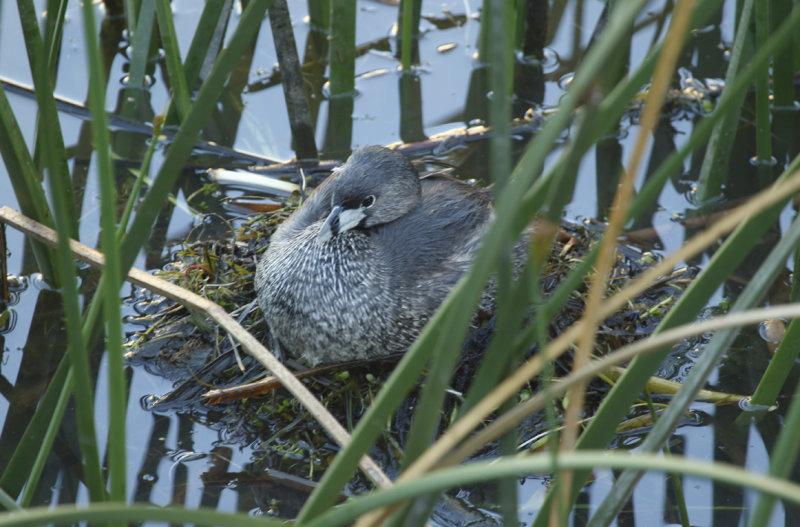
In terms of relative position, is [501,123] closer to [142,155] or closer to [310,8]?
[142,155]

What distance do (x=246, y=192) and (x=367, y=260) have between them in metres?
1.35

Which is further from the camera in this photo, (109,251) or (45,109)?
(45,109)

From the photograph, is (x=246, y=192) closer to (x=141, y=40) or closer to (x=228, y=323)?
(x=141, y=40)

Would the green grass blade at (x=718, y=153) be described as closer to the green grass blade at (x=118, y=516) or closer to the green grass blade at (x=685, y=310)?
the green grass blade at (x=685, y=310)

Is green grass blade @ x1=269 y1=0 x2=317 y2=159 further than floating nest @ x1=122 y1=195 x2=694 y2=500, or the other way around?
green grass blade @ x1=269 y1=0 x2=317 y2=159

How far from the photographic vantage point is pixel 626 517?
109 inches

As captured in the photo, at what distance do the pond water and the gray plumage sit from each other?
1.64 feet

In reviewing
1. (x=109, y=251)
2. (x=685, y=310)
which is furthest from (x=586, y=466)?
(x=109, y=251)

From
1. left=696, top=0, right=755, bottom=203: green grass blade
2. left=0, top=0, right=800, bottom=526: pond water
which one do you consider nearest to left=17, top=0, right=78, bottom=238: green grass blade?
left=0, top=0, right=800, bottom=526: pond water

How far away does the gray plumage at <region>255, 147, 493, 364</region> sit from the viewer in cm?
308

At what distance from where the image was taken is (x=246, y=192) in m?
4.31

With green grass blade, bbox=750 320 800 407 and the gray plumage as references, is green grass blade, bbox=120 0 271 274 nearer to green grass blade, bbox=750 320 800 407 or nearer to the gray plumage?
the gray plumage

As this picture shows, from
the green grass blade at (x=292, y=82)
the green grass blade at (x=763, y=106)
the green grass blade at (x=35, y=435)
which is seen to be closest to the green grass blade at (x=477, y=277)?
the green grass blade at (x=35, y=435)

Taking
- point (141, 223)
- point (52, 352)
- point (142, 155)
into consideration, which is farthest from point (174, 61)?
point (141, 223)
